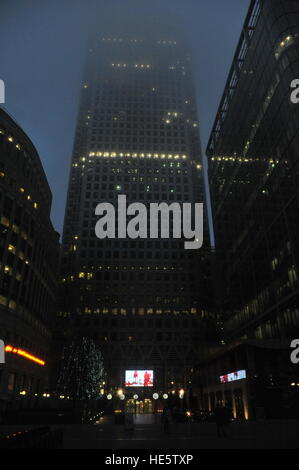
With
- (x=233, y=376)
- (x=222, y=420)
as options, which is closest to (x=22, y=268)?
(x=233, y=376)

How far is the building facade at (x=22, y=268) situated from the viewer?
55.4 metres

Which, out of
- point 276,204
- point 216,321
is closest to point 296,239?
point 276,204

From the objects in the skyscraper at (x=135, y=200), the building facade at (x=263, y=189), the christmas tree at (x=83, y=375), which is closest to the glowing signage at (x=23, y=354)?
the christmas tree at (x=83, y=375)

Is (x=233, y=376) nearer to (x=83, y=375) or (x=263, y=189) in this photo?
(x=263, y=189)

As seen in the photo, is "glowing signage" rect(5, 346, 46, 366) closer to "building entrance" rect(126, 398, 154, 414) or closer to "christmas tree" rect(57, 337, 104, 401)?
"christmas tree" rect(57, 337, 104, 401)

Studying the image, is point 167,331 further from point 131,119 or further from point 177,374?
point 131,119

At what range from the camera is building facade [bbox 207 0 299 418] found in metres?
49.7

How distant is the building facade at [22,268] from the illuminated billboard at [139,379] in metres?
17.8

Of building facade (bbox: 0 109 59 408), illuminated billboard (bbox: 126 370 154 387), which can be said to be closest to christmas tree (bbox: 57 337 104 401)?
building facade (bbox: 0 109 59 408)

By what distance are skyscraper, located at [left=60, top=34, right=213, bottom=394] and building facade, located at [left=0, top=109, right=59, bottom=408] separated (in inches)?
1492

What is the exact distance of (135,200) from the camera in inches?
5015

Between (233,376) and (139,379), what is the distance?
3382 centimetres

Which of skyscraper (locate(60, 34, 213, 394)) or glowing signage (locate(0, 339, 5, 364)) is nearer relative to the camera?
glowing signage (locate(0, 339, 5, 364))

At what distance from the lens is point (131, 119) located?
471 feet
